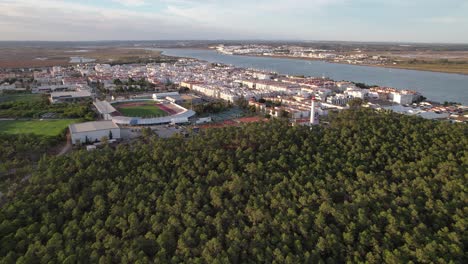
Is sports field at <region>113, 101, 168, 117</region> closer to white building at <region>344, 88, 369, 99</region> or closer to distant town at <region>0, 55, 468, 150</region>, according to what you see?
distant town at <region>0, 55, 468, 150</region>

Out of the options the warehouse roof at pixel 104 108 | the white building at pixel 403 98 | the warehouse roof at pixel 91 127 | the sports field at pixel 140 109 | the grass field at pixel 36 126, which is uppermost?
the white building at pixel 403 98

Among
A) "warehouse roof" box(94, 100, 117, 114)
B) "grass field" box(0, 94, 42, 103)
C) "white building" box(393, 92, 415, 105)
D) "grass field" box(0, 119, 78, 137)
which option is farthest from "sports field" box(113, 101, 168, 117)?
"white building" box(393, 92, 415, 105)

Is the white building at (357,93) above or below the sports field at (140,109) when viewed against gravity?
above

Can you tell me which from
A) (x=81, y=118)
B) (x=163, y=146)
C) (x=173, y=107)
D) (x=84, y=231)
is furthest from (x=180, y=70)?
(x=84, y=231)

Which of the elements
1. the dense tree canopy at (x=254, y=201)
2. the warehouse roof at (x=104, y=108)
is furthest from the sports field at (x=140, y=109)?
the dense tree canopy at (x=254, y=201)

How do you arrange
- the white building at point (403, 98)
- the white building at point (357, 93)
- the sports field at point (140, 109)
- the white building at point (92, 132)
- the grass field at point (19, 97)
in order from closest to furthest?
the white building at point (92, 132), the sports field at point (140, 109), the grass field at point (19, 97), the white building at point (403, 98), the white building at point (357, 93)

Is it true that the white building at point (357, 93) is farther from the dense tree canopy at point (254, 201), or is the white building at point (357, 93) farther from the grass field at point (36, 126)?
the grass field at point (36, 126)
